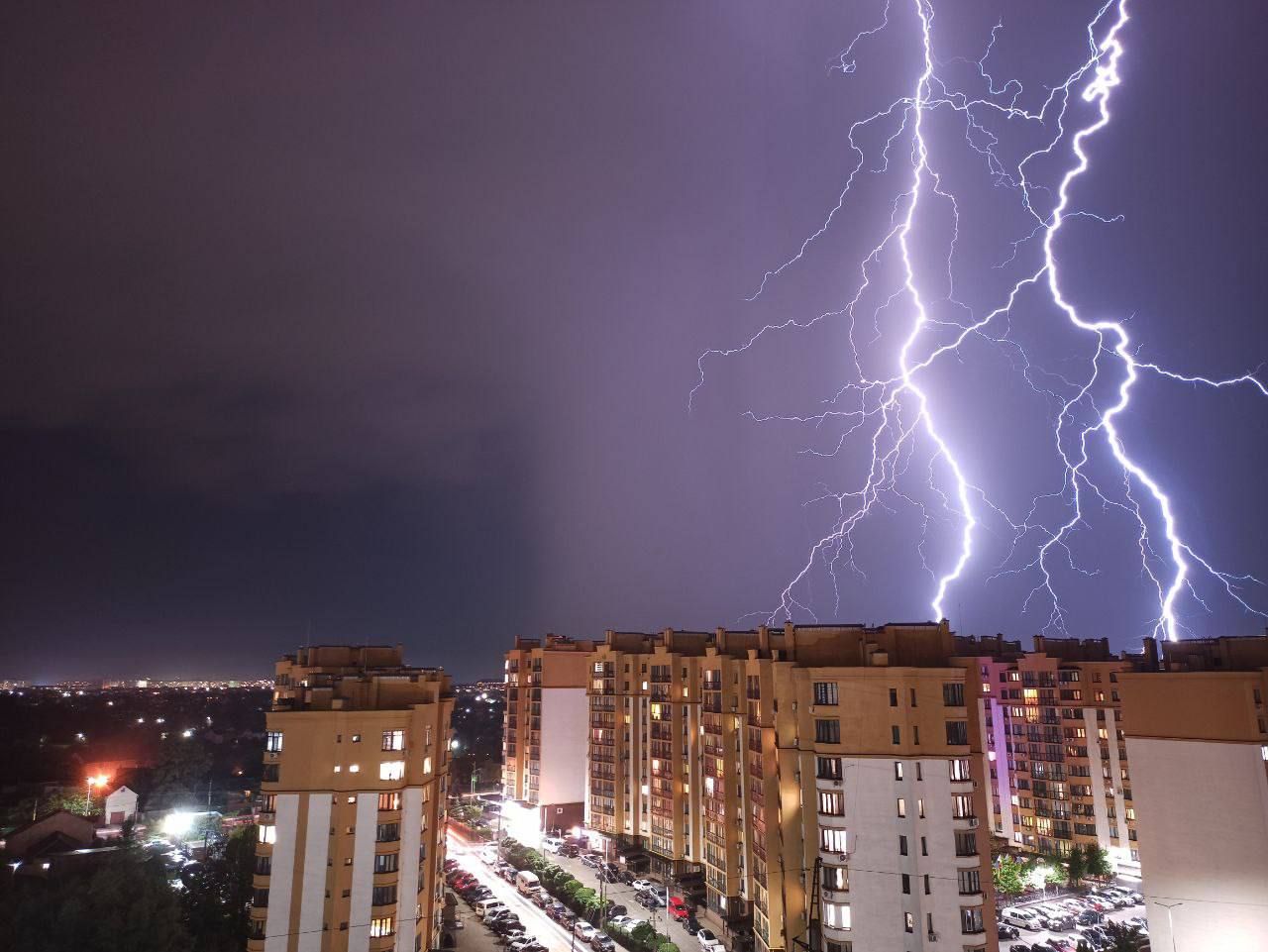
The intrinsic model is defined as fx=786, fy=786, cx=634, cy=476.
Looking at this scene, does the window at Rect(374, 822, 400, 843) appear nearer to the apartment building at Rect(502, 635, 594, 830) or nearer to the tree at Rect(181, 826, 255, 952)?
the tree at Rect(181, 826, 255, 952)

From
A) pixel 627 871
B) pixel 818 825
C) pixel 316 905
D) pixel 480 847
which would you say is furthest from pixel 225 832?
pixel 818 825

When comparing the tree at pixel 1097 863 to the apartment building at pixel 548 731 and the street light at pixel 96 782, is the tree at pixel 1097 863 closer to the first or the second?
the apartment building at pixel 548 731

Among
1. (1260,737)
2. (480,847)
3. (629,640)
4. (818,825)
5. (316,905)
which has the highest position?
(629,640)

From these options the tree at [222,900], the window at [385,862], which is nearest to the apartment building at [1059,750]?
the window at [385,862]

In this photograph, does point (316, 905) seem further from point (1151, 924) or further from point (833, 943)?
point (1151, 924)

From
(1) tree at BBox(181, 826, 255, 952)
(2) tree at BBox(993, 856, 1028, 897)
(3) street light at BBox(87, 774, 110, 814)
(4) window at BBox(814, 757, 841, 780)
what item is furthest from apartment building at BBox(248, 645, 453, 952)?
(3) street light at BBox(87, 774, 110, 814)

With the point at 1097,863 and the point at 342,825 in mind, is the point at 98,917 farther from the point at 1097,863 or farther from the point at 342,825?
the point at 1097,863
